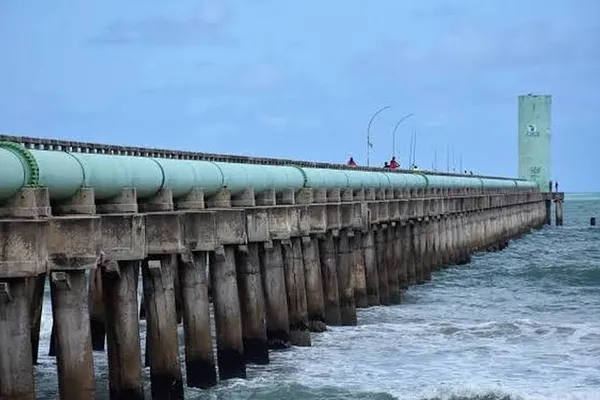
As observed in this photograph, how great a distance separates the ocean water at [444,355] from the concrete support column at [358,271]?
0.45 meters

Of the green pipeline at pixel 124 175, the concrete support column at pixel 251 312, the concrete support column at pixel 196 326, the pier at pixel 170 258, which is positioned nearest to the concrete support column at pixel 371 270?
the pier at pixel 170 258

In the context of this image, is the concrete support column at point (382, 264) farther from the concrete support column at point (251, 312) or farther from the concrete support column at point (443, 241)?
the concrete support column at point (443, 241)

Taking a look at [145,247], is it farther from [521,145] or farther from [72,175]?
[521,145]

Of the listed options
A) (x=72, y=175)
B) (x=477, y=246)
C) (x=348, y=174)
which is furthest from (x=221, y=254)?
(x=477, y=246)

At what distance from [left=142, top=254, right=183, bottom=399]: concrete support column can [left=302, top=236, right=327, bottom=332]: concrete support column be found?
958cm

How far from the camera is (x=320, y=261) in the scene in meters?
31.2

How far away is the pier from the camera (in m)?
15.6

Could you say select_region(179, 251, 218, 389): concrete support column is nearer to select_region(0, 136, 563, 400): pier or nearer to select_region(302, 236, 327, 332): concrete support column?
select_region(0, 136, 563, 400): pier

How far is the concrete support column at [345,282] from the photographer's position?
3197cm

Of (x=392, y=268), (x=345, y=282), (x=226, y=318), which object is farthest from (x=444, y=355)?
(x=392, y=268)

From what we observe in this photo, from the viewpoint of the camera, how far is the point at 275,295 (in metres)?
25.6

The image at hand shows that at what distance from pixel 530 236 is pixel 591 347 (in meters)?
68.9

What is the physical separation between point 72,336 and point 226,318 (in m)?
6.64

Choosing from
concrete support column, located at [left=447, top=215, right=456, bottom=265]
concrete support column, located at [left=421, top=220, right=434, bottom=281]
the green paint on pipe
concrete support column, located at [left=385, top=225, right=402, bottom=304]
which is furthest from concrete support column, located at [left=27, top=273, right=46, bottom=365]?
concrete support column, located at [left=447, top=215, right=456, bottom=265]
